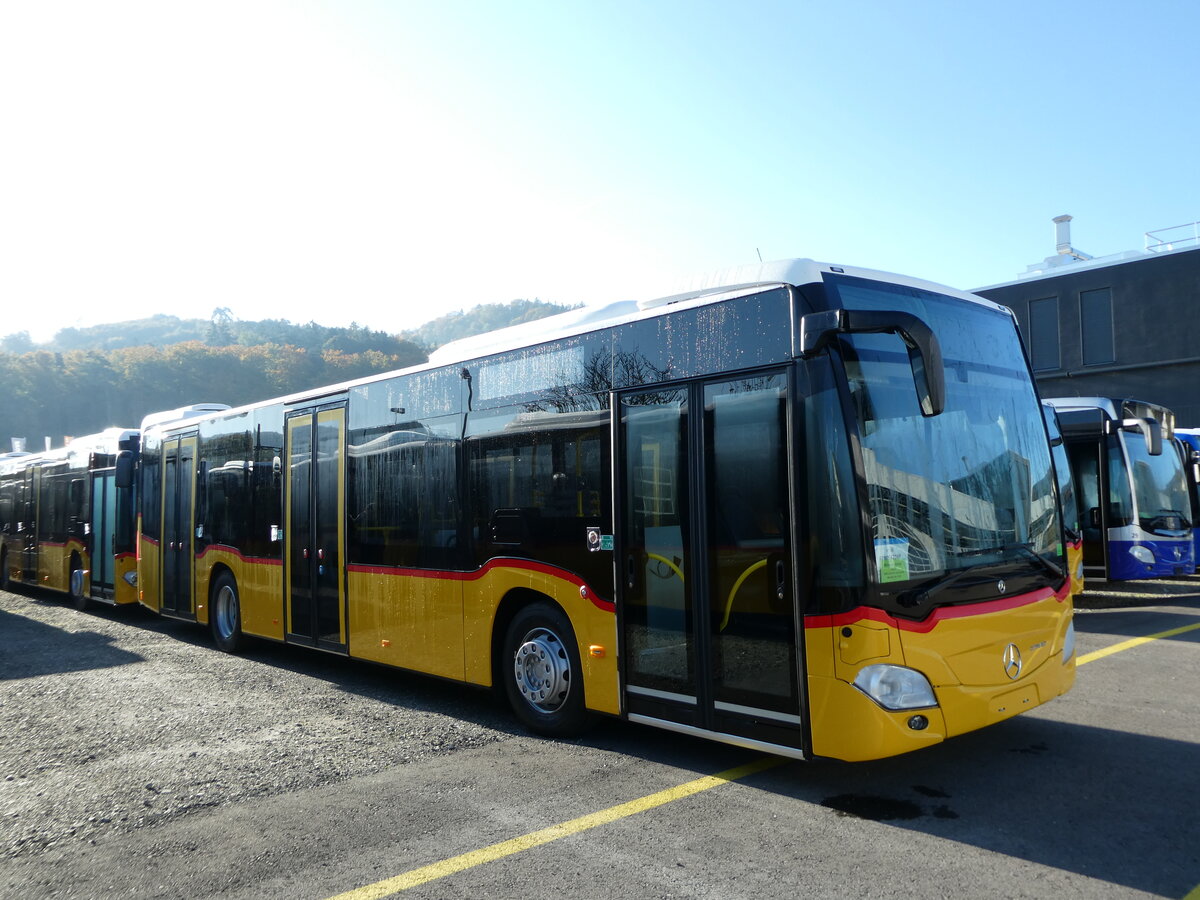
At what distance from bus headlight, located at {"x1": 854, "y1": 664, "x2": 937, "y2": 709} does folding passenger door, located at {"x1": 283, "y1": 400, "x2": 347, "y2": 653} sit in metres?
5.78

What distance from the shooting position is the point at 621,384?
623 centimetres

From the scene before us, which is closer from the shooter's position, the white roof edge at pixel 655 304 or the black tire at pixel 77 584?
the white roof edge at pixel 655 304

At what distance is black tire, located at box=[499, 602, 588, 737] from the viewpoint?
21.3 feet

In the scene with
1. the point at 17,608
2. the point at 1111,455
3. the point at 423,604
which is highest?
the point at 1111,455

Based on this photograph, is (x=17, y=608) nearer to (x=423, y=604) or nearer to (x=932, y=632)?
(x=423, y=604)

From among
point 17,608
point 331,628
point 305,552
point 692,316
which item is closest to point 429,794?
point 692,316

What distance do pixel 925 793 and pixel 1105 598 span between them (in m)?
11.9

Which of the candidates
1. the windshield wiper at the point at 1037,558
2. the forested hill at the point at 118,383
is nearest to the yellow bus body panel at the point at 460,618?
the windshield wiper at the point at 1037,558

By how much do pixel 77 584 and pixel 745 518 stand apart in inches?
624

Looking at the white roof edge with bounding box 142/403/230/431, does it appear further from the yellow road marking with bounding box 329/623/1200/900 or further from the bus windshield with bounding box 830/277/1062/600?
the bus windshield with bounding box 830/277/1062/600

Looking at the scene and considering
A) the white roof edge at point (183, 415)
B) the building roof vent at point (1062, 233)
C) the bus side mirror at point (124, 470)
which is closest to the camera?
the white roof edge at point (183, 415)

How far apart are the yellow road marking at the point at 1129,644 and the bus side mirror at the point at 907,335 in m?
5.21

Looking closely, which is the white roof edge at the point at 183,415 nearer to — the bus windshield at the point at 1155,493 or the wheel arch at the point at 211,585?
the wheel arch at the point at 211,585

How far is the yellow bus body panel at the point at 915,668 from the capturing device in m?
4.71
